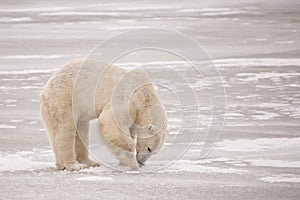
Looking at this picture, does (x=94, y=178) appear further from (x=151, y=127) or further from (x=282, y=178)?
(x=282, y=178)

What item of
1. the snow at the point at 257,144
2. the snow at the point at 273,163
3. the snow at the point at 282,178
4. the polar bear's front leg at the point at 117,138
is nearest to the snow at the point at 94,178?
the polar bear's front leg at the point at 117,138

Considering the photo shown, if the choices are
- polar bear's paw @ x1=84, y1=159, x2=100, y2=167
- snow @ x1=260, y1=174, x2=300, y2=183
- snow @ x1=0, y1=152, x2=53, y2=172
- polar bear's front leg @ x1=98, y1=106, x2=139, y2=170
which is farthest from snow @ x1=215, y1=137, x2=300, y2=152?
snow @ x1=0, y1=152, x2=53, y2=172

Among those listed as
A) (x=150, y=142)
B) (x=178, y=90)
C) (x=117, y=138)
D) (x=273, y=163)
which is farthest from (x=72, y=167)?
(x=178, y=90)

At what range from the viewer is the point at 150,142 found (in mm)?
6801

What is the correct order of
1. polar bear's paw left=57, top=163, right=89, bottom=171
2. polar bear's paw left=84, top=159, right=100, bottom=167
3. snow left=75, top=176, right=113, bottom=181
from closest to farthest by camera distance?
snow left=75, top=176, right=113, bottom=181 < polar bear's paw left=57, top=163, right=89, bottom=171 < polar bear's paw left=84, top=159, right=100, bottom=167

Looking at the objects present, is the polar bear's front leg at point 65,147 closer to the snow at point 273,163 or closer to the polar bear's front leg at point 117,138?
the polar bear's front leg at point 117,138

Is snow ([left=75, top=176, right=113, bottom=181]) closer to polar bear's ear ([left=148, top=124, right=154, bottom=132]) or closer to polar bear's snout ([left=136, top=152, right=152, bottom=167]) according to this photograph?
polar bear's snout ([left=136, top=152, right=152, bottom=167])

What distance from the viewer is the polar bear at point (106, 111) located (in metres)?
6.83

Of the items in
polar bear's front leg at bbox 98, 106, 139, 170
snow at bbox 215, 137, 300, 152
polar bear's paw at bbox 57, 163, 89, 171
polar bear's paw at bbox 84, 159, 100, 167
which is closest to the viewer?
polar bear's front leg at bbox 98, 106, 139, 170

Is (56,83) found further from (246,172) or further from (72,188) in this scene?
(246,172)

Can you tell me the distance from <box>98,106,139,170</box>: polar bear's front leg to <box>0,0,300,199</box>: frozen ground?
159 mm

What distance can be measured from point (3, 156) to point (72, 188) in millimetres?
1728

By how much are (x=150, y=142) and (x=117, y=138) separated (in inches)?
11.8

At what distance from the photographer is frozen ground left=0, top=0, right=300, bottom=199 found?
6453mm
